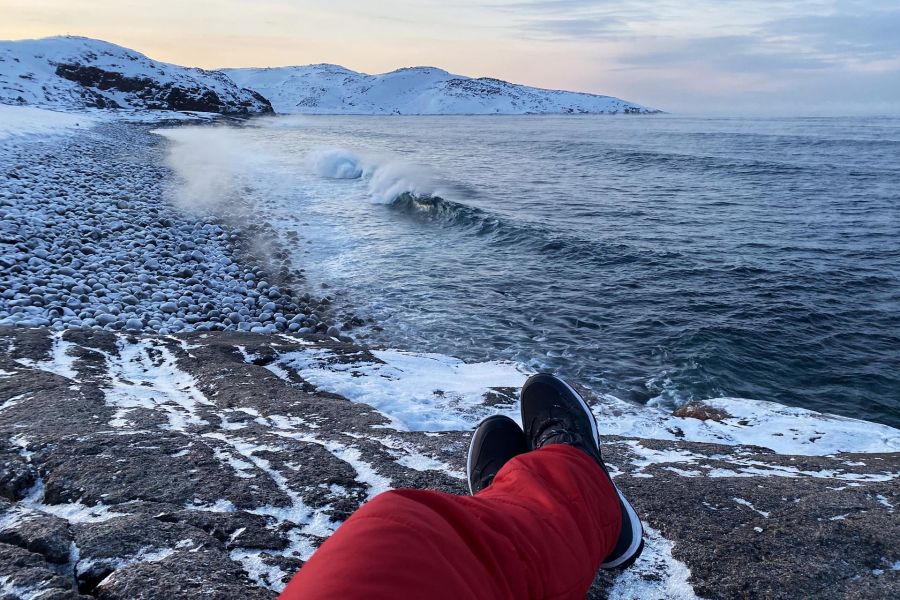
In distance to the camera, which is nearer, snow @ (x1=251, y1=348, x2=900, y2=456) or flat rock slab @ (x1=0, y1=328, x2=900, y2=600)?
flat rock slab @ (x1=0, y1=328, x2=900, y2=600)

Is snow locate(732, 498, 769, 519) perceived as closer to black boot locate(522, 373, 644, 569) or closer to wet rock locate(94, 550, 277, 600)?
black boot locate(522, 373, 644, 569)

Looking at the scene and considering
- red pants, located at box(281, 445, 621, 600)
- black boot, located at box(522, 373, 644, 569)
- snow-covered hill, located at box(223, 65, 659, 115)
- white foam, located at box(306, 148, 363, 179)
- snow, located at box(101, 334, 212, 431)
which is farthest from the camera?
snow-covered hill, located at box(223, 65, 659, 115)

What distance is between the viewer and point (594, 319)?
9211 millimetres

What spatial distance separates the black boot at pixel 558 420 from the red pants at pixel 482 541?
1.46ft

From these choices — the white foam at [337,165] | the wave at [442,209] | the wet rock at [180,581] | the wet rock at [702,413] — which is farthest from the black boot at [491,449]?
the white foam at [337,165]

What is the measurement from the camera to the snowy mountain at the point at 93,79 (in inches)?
2333

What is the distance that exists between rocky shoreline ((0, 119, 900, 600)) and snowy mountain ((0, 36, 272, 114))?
63.6 meters

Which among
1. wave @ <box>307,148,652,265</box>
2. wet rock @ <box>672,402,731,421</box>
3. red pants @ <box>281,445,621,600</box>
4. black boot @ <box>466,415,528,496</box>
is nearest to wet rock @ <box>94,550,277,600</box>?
red pants @ <box>281,445,621,600</box>

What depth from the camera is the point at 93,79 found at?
68375mm

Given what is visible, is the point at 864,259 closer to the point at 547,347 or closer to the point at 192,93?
the point at 547,347

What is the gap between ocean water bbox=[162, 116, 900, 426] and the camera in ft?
25.0

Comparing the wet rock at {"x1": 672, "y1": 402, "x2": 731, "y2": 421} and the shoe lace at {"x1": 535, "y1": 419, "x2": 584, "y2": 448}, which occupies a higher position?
the shoe lace at {"x1": 535, "y1": 419, "x2": 584, "y2": 448}

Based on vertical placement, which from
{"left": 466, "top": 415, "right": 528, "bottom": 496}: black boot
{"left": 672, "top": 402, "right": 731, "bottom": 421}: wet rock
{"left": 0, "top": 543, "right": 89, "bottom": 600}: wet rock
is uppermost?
{"left": 0, "top": 543, "right": 89, "bottom": 600}: wet rock

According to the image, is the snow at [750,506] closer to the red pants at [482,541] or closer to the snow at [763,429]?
the red pants at [482,541]
